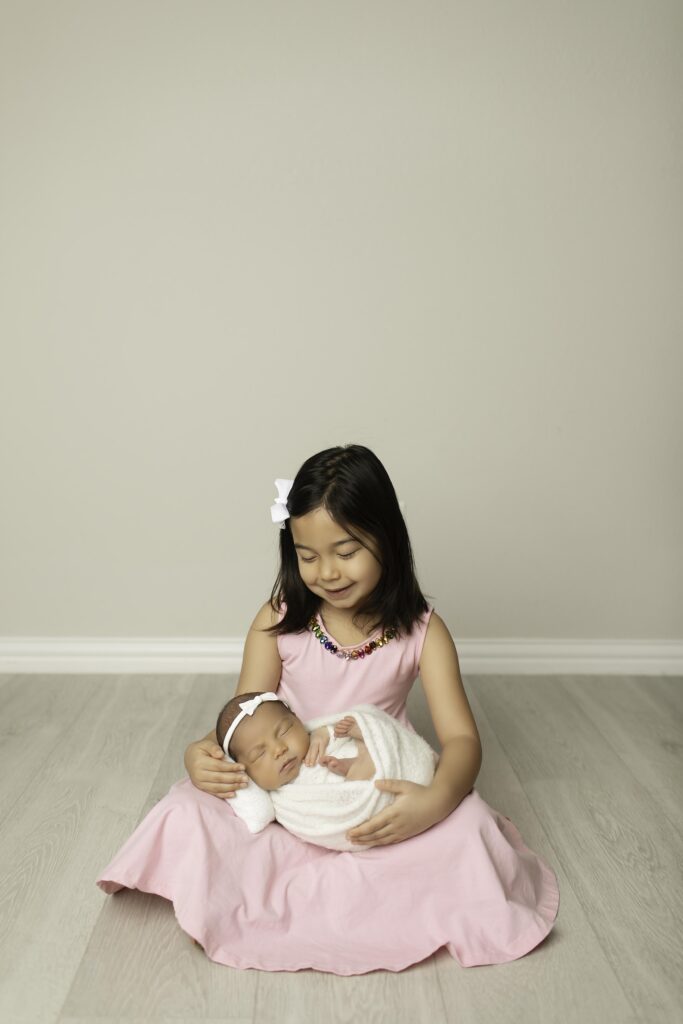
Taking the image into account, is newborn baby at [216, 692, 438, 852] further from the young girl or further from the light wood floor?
the light wood floor

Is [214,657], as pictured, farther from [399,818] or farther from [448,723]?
[399,818]

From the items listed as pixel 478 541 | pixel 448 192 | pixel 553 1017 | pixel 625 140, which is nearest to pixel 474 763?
pixel 553 1017

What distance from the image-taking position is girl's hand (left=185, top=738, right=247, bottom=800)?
1.56 meters

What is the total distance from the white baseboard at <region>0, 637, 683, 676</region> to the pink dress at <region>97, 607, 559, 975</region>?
1.23m

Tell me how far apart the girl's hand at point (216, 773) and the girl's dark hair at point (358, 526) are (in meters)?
0.30

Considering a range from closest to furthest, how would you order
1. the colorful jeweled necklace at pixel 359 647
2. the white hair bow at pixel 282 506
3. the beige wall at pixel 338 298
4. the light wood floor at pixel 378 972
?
the light wood floor at pixel 378 972 < the white hair bow at pixel 282 506 < the colorful jeweled necklace at pixel 359 647 < the beige wall at pixel 338 298

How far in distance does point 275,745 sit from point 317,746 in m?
0.07

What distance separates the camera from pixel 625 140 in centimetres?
264

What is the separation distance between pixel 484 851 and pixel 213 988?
1.43 feet

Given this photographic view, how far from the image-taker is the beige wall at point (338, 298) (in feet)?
8.55

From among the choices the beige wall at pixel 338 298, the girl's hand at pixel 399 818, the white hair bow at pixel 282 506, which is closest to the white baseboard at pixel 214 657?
the beige wall at pixel 338 298

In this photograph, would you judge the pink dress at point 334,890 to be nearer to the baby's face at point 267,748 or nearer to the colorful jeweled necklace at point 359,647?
the baby's face at point 267,748

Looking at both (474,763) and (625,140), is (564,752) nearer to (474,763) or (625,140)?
(474,763)

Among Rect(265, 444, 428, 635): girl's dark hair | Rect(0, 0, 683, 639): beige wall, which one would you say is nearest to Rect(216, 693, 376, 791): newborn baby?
Rect(265, 444, 428, 635): girl's dark hair
